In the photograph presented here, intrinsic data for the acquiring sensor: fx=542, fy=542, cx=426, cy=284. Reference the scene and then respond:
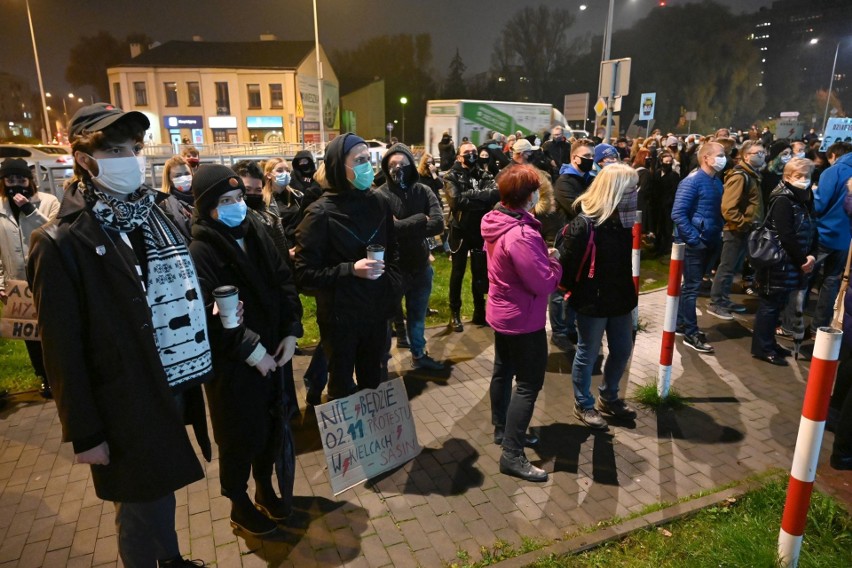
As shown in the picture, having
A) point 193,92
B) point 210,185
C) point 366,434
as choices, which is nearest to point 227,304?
point 210,185

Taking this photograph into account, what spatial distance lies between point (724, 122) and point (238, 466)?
6160 centimetres

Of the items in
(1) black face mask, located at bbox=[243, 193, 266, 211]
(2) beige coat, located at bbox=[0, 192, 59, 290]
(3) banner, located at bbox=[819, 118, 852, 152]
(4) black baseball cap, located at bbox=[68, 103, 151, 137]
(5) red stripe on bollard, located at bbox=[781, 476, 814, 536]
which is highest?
(3) banner, located at bbox=[819, 118, 852, 152]

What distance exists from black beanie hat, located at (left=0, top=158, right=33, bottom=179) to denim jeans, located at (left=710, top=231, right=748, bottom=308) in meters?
7.99

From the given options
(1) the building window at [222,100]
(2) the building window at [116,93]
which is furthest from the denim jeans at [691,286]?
(2) the building window at [116,93]

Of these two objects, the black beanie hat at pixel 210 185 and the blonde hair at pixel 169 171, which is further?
the blonde hair at pixel 169 171

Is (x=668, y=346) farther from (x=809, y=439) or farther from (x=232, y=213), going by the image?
(x=232, y=213)

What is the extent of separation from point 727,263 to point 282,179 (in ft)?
19.2

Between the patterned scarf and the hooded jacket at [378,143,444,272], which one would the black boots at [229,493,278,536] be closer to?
→ the patterned scarf

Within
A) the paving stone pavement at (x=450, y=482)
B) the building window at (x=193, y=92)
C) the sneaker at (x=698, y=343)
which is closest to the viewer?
the paving stone pavement at (x=450, y=482)

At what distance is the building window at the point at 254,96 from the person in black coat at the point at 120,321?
48.7 m

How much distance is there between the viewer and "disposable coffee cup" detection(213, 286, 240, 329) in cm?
270

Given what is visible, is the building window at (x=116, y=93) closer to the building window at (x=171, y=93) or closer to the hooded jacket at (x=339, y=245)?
the building window at (x=171, y=93)

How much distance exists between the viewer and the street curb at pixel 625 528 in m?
3.14

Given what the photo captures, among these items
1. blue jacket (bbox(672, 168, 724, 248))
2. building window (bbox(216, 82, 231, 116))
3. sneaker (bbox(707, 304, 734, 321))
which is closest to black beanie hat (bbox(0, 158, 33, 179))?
blue jacket (bbox(672, 168, 724, 248))
